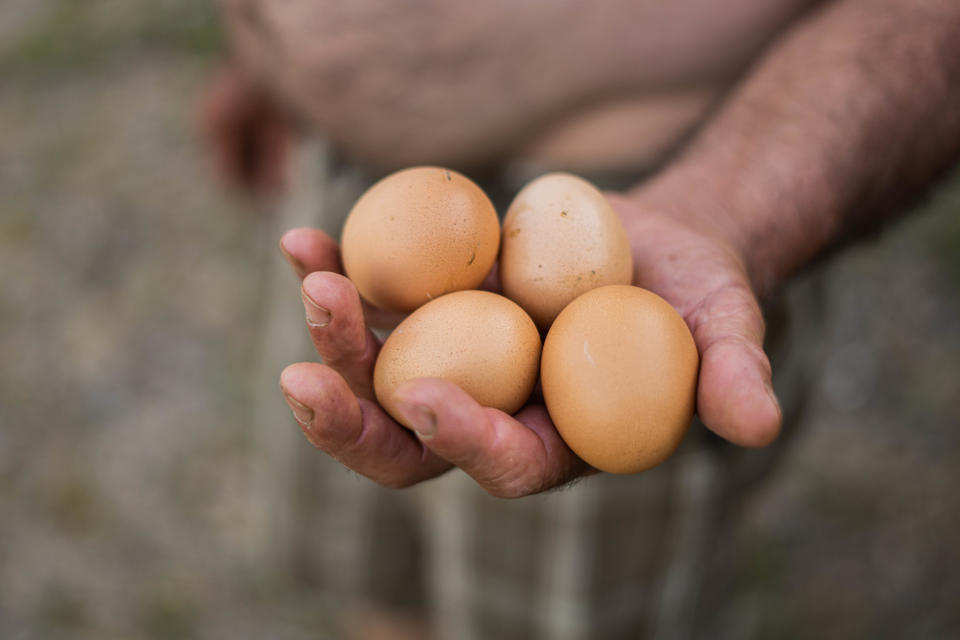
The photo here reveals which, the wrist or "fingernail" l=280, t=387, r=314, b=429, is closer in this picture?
"fingernail" l=280, t=387, r=314, b=429

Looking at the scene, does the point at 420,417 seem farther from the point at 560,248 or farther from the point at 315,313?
the point at 560,248

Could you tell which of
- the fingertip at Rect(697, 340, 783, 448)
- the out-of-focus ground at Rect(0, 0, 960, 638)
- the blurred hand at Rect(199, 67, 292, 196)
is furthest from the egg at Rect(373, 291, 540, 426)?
the blurred hand at Rect(199, 67, 292, 196)

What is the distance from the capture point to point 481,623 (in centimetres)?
184

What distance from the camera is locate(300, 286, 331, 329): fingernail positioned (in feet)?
3.14

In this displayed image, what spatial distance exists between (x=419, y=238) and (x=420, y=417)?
14.5 inches

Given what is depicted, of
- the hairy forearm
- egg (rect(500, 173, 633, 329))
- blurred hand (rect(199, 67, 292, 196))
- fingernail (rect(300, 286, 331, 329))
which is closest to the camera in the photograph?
fingernail (rect(300, 286, 331, 329))

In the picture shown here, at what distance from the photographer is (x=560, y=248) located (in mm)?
1152

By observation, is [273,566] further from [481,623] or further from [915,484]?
[915,484]

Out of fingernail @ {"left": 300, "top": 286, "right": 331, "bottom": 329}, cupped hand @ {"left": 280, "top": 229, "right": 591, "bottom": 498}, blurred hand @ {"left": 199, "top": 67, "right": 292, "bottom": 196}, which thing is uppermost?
fingernail @ {"left": 300, "top": 286, "right": 331, "bottom": 329}

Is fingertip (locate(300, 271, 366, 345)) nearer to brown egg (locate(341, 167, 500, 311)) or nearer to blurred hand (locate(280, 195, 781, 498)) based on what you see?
blurred hand (locate(280, 195, 781, 498))

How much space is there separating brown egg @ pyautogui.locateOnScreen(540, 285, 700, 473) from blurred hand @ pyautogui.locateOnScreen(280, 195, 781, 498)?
34mm

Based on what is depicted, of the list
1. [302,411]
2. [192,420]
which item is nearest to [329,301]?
[302,411]

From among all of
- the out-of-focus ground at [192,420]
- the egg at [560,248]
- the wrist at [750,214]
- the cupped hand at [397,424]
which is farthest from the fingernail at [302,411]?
the out-of-focus ground at [192,420]

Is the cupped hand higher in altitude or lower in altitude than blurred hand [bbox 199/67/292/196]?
higher
